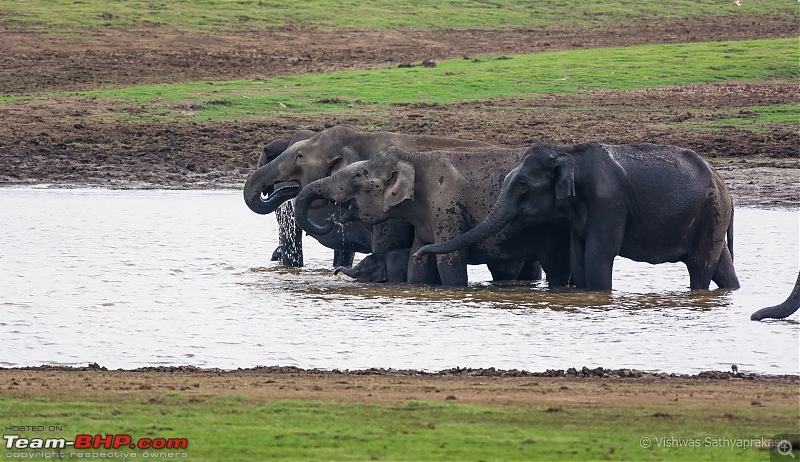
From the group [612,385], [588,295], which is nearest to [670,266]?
[588,295]

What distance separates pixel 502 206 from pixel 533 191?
34 cm

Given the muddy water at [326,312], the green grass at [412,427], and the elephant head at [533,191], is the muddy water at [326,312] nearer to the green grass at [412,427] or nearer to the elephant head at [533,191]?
the elephant head at [533,191]

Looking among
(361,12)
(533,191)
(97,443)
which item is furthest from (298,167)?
(361,12)

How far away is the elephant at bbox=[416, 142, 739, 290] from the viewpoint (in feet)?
49.7

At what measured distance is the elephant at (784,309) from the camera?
1305cm

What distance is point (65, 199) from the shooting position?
79.3 ft

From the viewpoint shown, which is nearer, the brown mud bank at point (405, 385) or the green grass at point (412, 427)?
the green grass at point (412, 427)

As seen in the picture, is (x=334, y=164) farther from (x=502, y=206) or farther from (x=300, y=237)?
(x=502, y=206)

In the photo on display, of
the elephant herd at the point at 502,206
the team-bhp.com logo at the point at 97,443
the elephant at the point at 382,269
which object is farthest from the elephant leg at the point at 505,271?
the team-bhp.com logo at the point at 97,443

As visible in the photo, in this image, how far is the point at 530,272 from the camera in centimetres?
1723

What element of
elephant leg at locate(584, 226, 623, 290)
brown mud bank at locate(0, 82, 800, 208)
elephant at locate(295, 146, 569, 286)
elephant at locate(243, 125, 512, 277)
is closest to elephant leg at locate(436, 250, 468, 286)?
elephant at locate(295, 146, 569, 286)

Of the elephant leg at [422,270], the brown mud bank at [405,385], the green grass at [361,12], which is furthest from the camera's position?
the green grass at [361,12]

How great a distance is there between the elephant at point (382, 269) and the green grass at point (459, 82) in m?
13.1

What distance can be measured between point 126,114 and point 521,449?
22.7 m
